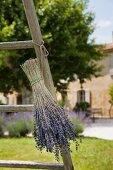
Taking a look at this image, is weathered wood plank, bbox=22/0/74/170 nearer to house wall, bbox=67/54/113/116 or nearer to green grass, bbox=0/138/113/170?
green grass, bbox=0/138/113/170

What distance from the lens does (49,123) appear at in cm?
263

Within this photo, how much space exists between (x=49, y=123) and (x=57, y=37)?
56.9ft

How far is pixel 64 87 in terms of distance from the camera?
2273 cm

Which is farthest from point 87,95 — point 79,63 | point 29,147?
point 29,147

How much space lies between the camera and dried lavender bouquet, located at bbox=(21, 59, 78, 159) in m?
2.61

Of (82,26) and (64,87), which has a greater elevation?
(82,26)

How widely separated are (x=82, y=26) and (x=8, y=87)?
15.2 ft

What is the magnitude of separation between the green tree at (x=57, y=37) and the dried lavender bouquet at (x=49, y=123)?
1565 centimetres

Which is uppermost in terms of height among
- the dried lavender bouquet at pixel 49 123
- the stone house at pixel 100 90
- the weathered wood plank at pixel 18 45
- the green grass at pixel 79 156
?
the stone house at pixel 100 90

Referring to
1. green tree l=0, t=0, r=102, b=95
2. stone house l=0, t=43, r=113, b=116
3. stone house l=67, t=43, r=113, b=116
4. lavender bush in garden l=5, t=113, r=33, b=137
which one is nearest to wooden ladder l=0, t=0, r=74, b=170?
lavender bush in garden l=5, t=113, r=33, b=137

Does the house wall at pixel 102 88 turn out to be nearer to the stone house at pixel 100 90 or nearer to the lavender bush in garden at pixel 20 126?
the stone house at pixel 100 90

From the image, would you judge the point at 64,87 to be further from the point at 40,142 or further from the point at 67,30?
the point at 40,142

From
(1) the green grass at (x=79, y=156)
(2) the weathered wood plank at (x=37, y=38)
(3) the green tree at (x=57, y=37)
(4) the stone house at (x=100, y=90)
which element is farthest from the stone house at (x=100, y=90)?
(2) the weathered wood plank at (x=37, y=38)

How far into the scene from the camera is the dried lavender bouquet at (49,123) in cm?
261
